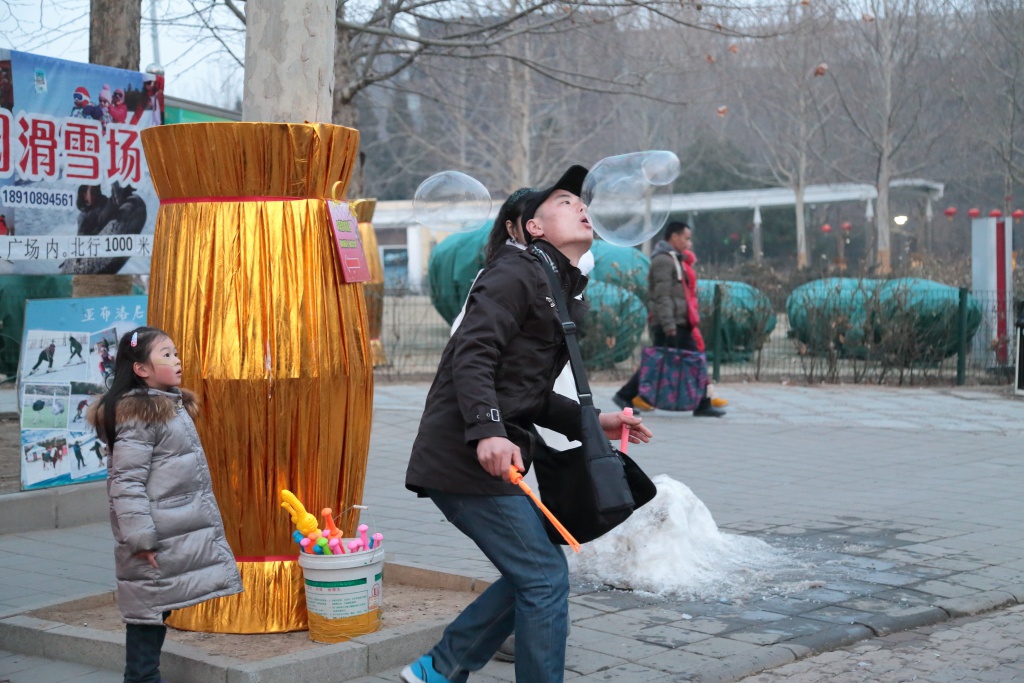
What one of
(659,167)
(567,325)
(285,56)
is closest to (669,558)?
(659,167)

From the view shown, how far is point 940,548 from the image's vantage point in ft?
21.7

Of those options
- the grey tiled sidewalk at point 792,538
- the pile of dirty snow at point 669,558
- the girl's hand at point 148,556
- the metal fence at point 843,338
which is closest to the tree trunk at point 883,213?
the metal fence at point 843,338

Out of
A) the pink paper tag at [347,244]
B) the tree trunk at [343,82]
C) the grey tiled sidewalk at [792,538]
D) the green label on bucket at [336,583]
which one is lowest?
the grey tiled sidewalk at [792,538]

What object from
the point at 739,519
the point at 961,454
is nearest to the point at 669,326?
the point at 961,454

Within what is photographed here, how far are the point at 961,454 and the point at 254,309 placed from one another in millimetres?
7132

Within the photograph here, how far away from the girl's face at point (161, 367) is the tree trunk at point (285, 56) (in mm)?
1222

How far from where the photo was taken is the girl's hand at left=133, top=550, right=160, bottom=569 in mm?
4133

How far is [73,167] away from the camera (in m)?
7.41

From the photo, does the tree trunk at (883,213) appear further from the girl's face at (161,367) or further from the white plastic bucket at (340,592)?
the girl's face at (161,367)

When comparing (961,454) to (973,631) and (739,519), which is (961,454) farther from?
(973,631)

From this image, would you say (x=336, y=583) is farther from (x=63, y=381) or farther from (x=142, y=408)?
(x=63, y=381)

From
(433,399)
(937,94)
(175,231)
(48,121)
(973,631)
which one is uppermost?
(937,94)

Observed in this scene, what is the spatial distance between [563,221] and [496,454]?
2.98 ft

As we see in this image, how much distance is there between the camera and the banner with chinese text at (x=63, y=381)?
718cm
